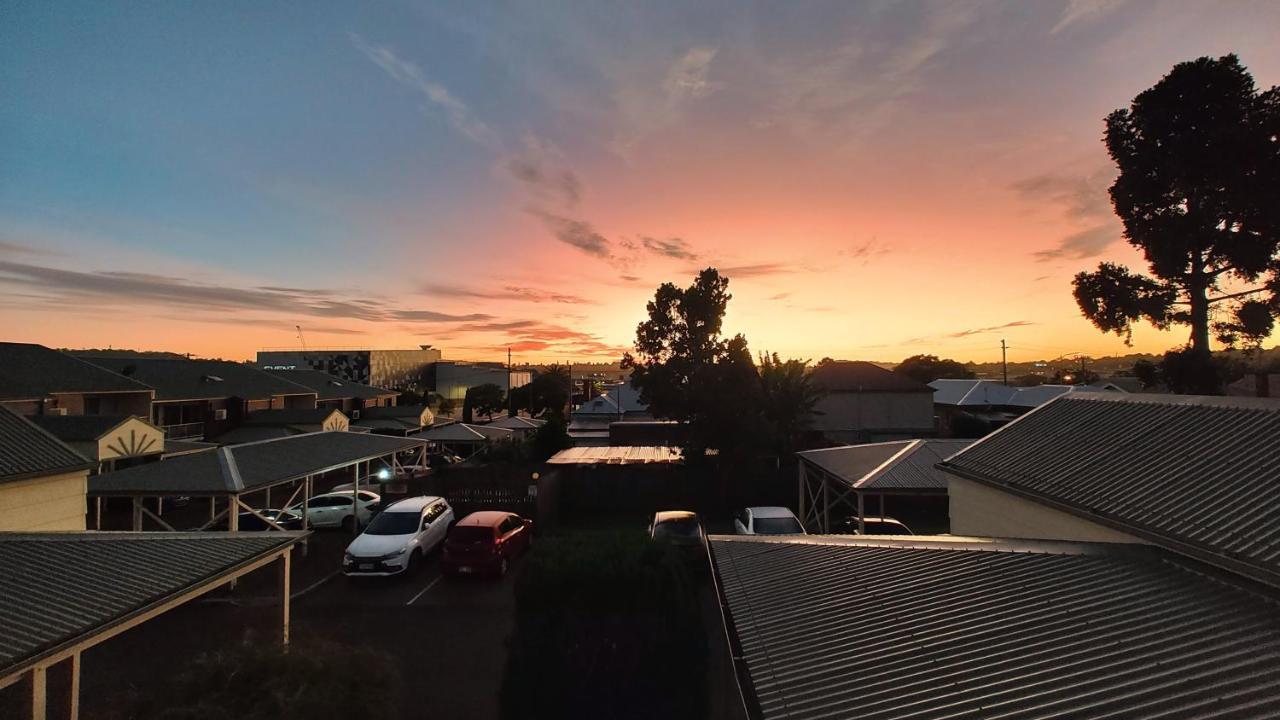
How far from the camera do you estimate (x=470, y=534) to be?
13734 millimetres

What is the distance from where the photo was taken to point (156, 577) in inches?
267

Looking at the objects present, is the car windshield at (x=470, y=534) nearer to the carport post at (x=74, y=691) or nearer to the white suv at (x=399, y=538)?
the white suv at (x=399, y=538)

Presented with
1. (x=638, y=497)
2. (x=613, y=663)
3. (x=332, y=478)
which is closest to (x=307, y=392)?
(x=332, y=478)

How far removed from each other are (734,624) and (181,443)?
29808 mm

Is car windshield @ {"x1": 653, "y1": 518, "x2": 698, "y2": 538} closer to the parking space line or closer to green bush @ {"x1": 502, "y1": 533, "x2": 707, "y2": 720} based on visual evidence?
the parking space line

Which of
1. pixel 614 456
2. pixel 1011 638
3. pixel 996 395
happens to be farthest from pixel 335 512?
pixel 996 395

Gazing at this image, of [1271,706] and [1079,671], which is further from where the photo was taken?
[1079,671]

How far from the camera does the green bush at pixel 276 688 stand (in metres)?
5.11

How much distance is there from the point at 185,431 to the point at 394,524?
27321 millimetres

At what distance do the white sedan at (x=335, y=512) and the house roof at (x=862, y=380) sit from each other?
29215mm

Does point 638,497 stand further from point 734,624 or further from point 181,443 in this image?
point 181,443

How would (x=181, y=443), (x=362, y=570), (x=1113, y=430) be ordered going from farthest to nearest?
1. (x=181, y=443)
2. (x=362, y=570)
3. (x=1113, y=430)

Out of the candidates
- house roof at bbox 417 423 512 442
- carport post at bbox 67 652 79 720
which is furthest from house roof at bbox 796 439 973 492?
house roof at bbox 417 423 512 442

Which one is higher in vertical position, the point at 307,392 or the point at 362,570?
the point at 307,392
